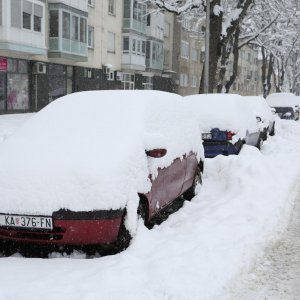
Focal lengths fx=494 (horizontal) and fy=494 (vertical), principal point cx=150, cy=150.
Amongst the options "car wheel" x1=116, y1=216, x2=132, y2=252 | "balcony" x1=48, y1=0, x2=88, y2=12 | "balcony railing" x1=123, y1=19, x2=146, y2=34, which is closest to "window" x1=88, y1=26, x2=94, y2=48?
"balcony" x1=48, y1=0, x2=88, y2=12

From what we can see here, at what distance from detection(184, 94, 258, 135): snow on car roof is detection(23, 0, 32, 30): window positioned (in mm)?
16217

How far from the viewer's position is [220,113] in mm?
10180

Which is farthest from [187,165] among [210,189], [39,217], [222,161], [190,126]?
[39,217]

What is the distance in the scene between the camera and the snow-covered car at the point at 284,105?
27641 mm

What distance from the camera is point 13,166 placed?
182 inches

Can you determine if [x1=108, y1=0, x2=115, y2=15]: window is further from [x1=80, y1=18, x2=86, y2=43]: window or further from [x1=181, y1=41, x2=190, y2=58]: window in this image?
[x1=181, y1=41, x2=190, y2=58]: window

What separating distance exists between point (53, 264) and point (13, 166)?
997mm

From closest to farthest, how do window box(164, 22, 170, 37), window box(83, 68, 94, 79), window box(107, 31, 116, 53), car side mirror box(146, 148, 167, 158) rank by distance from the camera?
1. car side mirror box(146, 148, 167, 158)
2. window box(83, 68, 94, 79)
3. window box(107, 31, 116, 53)
4. window box(164, 22, 170, 37)

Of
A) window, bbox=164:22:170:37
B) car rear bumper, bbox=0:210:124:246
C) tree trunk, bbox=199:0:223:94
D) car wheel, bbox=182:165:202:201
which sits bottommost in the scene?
car wheel, bbox=182:165:202:201

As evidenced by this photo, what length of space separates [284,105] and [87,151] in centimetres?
2522

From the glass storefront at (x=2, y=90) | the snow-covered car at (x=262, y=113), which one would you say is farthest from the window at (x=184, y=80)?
the snow-covered car at (x=262, y=113)

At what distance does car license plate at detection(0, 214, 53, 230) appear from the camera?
4.34 metres

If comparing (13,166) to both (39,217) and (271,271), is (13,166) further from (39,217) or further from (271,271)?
(271,271)

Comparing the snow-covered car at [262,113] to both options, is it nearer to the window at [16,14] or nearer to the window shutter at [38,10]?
the window at [16,14]
